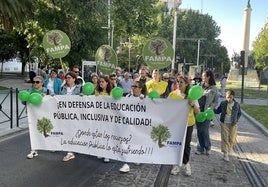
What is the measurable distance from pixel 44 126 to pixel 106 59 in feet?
11.4

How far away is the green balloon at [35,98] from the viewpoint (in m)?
7.39

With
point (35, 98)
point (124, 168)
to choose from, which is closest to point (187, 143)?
point (124, 168)

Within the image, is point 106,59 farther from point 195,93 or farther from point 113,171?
point 195,93

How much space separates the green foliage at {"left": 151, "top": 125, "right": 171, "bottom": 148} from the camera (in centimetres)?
639

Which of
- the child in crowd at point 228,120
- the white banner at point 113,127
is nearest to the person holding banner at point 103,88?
the white banner at point 113,127

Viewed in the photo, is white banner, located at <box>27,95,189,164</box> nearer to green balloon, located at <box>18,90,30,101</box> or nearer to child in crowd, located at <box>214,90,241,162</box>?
green balloon, located at <box>18,90,30,101</box>

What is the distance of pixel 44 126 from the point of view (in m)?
7.51

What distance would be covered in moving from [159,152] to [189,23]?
72.8 m

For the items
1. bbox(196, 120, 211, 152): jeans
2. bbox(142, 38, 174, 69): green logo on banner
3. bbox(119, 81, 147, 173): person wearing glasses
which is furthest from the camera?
bbox(142, 38, 174, 69): green logo on banner

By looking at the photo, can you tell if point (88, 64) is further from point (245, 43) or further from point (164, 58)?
point (164, 58)

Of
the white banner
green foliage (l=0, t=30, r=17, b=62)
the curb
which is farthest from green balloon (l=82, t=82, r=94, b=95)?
green foliage (l=0, t=30, r=17, b=62)

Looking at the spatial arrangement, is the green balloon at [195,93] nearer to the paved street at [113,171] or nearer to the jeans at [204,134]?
the paved street at [113,171]

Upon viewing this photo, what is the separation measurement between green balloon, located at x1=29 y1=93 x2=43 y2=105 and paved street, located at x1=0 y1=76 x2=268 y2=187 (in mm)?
1143

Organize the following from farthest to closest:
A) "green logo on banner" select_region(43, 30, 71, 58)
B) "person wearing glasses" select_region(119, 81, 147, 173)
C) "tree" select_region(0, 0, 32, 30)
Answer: "tree" select_region(0, 0, 32, 30), "green logo on banner" select_region(43, 30, 71, 58), "person wearing glasses" select_region(119, 81, 147, 173)
